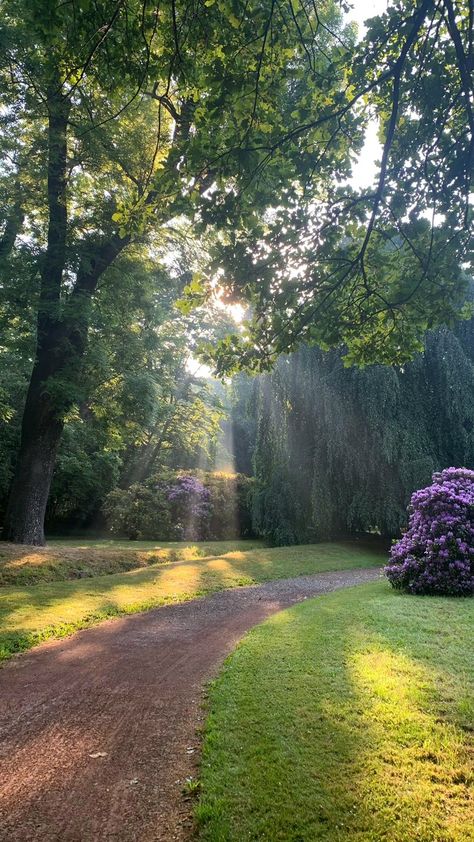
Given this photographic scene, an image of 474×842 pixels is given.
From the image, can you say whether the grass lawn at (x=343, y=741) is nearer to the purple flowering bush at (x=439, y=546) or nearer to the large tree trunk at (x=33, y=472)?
the purple flowering bush at (x=439, y=546)

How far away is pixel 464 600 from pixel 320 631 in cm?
335

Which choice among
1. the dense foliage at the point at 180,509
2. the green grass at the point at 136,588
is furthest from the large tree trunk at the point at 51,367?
the dense foliage at the point at 180,509

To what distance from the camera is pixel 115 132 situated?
1089 cm

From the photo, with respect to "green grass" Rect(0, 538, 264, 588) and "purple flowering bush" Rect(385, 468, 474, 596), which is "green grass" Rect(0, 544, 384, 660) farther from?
"purple flowering bush" Rect(385, 468, 474, 596)

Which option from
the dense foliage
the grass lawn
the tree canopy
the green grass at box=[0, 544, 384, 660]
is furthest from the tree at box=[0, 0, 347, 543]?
the dense foliage

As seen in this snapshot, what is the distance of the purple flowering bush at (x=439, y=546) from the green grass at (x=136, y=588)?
383 centimetres

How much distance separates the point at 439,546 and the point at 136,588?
5946 mm

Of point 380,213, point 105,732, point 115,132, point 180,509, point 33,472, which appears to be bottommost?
point 105,732

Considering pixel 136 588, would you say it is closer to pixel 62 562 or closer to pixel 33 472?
pixel 62 562

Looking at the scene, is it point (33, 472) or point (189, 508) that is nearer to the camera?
point (33, 472)

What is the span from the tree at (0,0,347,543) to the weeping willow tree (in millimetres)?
8113

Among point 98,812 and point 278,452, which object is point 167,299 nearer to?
point 278,452

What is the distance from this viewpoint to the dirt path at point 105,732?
2574 millimetres

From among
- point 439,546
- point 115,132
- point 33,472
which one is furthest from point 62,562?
point 115,132
